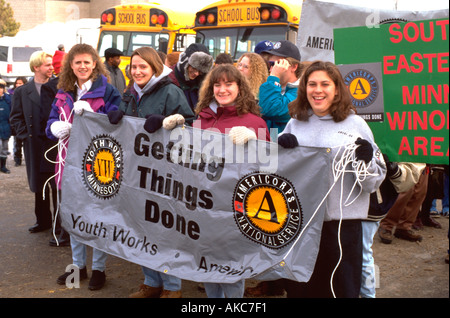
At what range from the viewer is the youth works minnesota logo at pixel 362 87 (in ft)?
12.6

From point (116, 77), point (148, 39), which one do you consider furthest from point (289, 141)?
point (148, 39)

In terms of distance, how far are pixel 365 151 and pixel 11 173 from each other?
9.34 meters

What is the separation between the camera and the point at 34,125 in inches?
269

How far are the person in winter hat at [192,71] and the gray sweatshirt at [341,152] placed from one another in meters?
2.35

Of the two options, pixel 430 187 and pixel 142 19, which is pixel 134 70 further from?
pixel 142 19

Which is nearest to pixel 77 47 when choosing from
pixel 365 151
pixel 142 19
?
pixel 365 151

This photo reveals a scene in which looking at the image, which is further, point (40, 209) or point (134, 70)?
point (40, 209)

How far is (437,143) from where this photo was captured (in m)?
3.51

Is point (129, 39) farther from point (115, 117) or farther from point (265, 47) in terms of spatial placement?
point (115, 117)

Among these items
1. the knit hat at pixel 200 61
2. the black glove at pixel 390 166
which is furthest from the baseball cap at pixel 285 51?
the black glove at pixel 390 166

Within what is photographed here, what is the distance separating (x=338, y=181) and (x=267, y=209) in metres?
0.49

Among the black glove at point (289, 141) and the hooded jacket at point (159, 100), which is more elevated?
the hooded jacket at point (159, 100)

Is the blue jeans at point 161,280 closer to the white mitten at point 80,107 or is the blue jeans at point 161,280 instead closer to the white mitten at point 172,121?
the white mitten at point 172,121

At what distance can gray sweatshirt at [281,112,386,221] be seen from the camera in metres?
3.38
